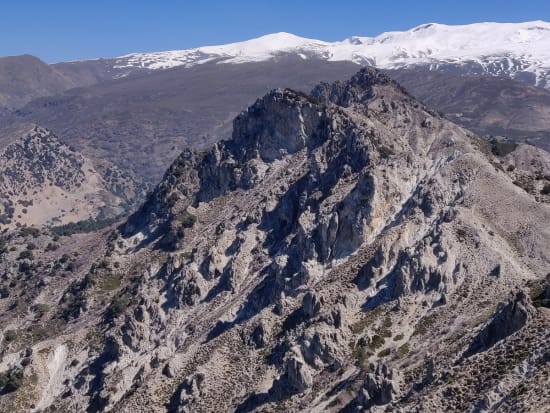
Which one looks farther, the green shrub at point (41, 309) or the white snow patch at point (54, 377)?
the green shrub at point (41, 309)

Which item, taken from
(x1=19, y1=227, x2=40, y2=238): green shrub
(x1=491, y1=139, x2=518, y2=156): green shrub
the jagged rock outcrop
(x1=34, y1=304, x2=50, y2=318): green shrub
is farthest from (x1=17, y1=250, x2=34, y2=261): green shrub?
the jagged rock outcrop

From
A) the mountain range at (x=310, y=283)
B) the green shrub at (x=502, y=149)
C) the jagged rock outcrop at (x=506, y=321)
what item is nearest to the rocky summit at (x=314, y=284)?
the jagged rock outcrop at (x=506, y=321)

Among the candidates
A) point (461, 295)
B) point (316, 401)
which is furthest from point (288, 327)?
point (461, 295)

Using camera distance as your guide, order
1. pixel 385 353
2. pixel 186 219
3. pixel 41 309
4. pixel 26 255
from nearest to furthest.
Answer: pixel 385 353 < pixel 41 309 < pixel 186 219 < pixel 26 255

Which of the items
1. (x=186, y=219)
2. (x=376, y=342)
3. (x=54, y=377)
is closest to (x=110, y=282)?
(x=186, y=219)

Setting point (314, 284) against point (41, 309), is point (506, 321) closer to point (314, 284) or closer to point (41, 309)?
point (314, 284)

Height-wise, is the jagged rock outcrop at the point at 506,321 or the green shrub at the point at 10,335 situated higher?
the jagged rock outcrop at the point at 506,321

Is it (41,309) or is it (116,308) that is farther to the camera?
(41,309)

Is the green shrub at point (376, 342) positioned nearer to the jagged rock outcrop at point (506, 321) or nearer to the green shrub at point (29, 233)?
the jagged rock outcrop at point (506, 321)

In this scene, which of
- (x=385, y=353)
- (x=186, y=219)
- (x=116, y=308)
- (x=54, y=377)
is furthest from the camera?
(x=186, y=219)

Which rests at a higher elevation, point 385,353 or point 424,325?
point 424,325
